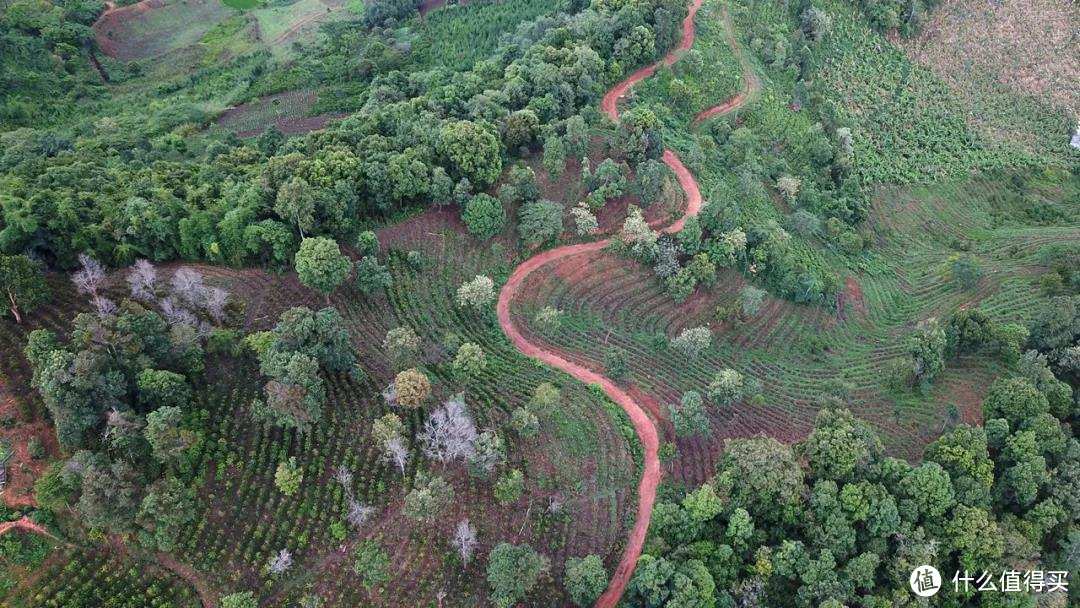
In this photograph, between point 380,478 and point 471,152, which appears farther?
point 471,152

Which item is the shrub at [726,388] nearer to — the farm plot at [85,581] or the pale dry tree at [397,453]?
the pale dry tree at [397,453]

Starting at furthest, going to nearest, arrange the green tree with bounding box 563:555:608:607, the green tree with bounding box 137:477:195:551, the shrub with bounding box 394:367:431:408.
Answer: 1. the shrub with bounding box 394:367:431:408
2. the green tree with bounding box 563:555:608:607
3. the green tree with bounding box 137:477:195:551

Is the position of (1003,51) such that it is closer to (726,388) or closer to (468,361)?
(726,388)

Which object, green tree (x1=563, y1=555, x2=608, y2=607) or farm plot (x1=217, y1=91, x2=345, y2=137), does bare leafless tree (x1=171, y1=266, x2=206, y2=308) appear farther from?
farm plot (x1=217, y1=91, x2=345, y2=137)

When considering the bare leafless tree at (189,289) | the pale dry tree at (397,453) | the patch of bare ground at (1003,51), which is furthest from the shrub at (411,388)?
the patch of bare ground at (1003,51)

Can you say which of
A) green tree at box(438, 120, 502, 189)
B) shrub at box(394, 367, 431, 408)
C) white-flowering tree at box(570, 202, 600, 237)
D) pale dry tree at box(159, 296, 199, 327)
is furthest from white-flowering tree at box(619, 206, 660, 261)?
pale dry tree at box(159, 296, 199, 327)

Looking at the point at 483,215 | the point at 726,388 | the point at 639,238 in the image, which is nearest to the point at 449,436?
the point at 726,388
